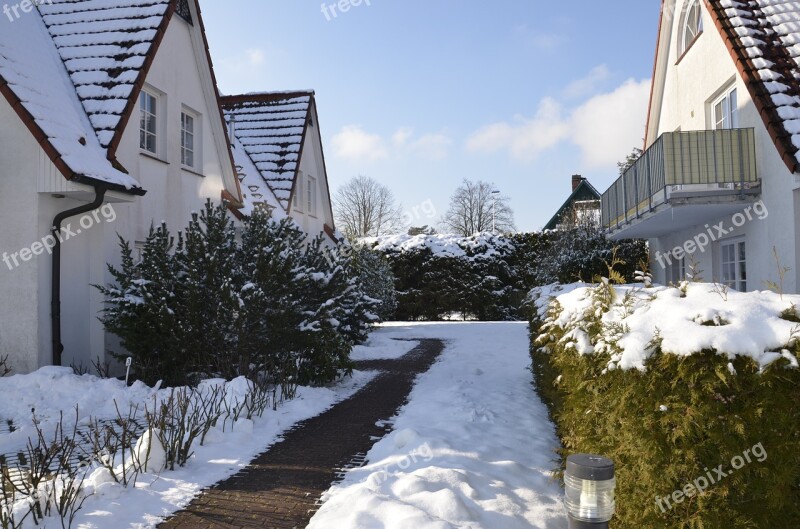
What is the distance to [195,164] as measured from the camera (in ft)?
42.2

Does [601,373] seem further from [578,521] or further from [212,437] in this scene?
[212,437]

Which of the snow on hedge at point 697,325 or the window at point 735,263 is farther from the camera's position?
the window at point 735,263

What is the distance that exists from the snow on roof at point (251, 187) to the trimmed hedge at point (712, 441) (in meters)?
12.6

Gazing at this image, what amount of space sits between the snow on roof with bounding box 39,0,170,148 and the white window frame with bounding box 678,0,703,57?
35.4 feet

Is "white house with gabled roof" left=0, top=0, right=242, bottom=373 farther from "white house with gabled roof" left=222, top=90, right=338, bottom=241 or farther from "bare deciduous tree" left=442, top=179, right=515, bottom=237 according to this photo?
"bare deciduous tree" left=442, top=179, right=515, bottom=237

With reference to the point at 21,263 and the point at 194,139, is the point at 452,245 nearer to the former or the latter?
the point at 194,139

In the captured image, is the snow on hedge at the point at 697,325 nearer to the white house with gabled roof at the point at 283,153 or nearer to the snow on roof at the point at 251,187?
the snow on roof at the point at 251,187

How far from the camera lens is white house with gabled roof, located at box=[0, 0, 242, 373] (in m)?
8.39

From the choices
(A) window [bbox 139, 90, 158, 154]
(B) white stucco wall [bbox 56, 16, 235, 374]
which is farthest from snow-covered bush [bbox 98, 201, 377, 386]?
(A) window [bbox 139, 90, 158, 154]

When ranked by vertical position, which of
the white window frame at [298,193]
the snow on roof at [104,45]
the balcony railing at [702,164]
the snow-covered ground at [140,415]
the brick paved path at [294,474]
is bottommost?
the brick paved path at [294,474]

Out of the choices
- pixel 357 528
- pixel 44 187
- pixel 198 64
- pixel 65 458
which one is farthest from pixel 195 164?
pixel 357 528

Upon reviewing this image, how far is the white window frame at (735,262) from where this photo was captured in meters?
11.4

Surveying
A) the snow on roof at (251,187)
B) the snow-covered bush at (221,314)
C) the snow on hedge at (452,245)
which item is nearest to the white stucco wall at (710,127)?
the snow-covered bush at (221,314)

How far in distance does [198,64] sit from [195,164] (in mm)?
2141
